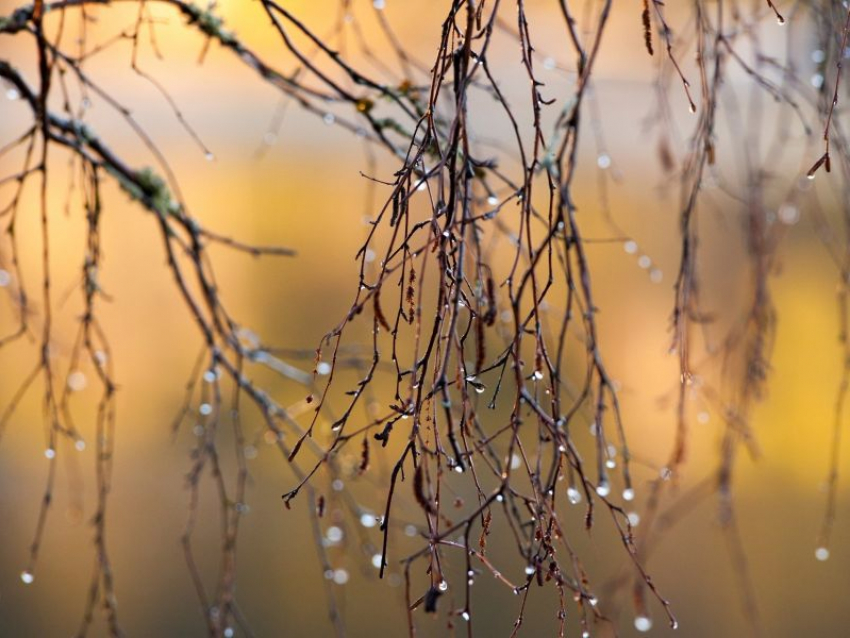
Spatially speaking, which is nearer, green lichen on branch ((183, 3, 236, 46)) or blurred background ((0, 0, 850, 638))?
green lichen on branch ((183, 3, 236, 46))

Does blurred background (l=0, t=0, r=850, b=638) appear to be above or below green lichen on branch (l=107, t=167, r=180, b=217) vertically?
Answer: above

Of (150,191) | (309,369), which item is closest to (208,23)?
(150,191)

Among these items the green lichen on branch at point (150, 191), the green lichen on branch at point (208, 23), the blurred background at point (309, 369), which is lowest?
the green lichen on branch at point (150, 191)

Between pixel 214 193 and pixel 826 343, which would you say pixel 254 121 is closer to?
pixel 214 193

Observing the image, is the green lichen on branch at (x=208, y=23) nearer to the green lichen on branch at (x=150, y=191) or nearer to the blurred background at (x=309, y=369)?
the green lichen on branch at (x=150, y=191)

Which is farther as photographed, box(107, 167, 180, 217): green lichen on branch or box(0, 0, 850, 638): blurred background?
box(0, 0, 850, 638): blurred background

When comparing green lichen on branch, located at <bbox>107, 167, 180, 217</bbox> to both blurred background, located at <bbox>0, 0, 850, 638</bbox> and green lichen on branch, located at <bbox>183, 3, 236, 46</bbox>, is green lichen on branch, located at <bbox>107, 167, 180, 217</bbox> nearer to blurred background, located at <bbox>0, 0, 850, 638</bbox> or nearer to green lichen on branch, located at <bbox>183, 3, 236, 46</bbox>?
green lichen on branch, located at <bbox>183, 3, 236, 46</bbox>

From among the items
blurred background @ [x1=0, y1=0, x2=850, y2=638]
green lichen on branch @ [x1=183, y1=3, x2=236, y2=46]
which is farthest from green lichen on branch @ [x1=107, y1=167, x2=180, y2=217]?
blurred background @ [x1=0, y1=0, x2=850, y2=638]

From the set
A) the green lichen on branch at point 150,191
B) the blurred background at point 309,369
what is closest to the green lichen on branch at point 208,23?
the green lichen on branch at point 150,191

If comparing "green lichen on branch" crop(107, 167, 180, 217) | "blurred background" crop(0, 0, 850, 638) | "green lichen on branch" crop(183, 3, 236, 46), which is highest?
"blurred background" crop(0, 0, 850, 638)

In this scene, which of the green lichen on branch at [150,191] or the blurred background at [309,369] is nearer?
the green lichen on branch at [150,191]

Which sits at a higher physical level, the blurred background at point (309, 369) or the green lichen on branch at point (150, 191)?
the blurred background at point (309, 369)
